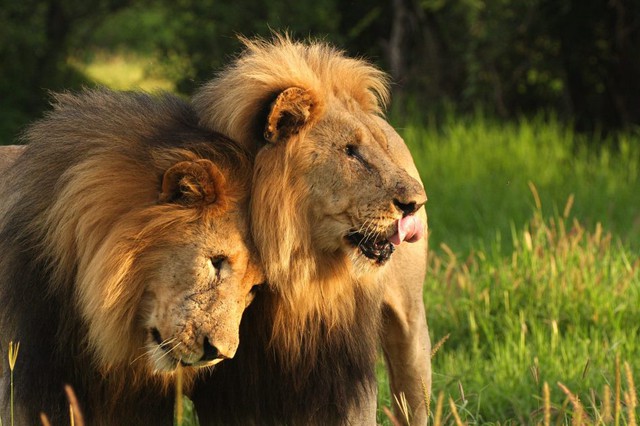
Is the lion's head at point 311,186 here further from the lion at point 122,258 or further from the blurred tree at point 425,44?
the blurred tree at point 425,44

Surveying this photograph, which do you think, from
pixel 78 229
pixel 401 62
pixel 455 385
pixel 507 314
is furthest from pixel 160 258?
pixel 401 62

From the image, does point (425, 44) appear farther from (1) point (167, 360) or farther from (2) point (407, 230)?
(1) point (167, 360)

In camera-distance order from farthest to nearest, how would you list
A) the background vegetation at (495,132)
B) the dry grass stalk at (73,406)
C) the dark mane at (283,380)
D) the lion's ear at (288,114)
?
the background vegetation at (495,132), the dark mane at (283,380), the lion's ear at (288,114), the dry grass stalk at (73,406)

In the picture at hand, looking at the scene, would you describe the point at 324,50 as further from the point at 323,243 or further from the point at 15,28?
the point at 15,28

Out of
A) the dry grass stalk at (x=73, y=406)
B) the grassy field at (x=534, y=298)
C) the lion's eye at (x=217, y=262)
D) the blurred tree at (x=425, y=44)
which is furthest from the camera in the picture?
the blurred tree at (x=425, y=44)

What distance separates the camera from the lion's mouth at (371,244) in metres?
3.71

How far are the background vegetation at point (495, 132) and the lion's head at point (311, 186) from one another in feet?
3.49

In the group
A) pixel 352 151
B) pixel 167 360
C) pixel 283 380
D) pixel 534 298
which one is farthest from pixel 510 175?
pixel 167 360

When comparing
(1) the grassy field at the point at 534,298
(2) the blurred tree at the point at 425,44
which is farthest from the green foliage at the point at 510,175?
(2) the blurred tree at the point at 425,44

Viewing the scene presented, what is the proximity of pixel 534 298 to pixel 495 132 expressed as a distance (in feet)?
14.5

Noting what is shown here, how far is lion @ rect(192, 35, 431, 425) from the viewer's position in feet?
12.1

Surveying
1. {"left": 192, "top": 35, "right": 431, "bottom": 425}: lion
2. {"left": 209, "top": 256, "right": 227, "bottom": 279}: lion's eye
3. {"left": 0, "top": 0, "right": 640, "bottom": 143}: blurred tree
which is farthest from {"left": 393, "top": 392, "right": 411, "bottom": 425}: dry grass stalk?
{"left": 0, "top": 0, "right": 640, "bottom": 143}: blurred tree

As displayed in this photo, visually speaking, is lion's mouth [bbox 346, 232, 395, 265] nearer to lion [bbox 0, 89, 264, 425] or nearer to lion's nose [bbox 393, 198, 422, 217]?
lion's nose [bbox 393, 198, 422, 217]

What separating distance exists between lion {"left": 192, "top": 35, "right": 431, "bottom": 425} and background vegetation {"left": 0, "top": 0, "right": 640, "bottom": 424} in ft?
2.56
